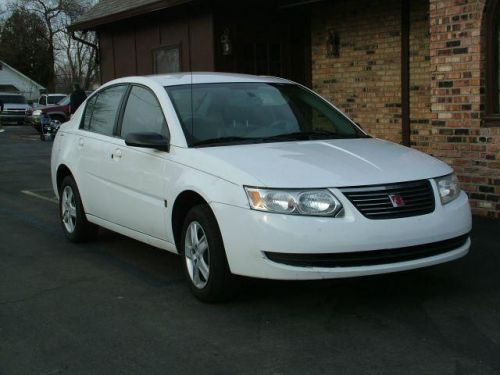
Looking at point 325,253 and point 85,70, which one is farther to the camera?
point 85,70

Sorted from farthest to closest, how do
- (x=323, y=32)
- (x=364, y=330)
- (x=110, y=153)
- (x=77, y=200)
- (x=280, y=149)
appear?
(x=323, y=32) → (x=77, y=200) → (x=110, y=153) → (x=280, y=149) → (x=364, y=330)

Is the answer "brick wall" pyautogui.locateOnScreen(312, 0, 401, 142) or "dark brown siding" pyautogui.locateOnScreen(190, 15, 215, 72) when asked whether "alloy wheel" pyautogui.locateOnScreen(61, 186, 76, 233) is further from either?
"dark brown siding" pyautogui.locateOnScreen(190, 15, 215, 72)

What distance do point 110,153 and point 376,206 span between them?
271cm

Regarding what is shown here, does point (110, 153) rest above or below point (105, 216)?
above

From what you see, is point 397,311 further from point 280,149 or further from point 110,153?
point 110,153

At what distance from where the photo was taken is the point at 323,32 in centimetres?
1227

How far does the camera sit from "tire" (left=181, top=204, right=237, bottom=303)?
482 cm

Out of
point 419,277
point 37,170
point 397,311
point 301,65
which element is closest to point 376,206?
point 397,311

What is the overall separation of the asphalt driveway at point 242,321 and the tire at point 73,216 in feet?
1.52

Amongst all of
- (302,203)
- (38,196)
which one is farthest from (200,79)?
(38,196)

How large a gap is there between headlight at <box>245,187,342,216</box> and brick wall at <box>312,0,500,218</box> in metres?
3.86

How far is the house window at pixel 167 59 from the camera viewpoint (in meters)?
14.2

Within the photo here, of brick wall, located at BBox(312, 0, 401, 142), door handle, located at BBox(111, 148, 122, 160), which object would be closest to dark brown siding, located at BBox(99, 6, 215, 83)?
brick wall, located at BBox(312, 0, 401, 142)

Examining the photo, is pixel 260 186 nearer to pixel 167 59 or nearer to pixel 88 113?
pixel 88 113
